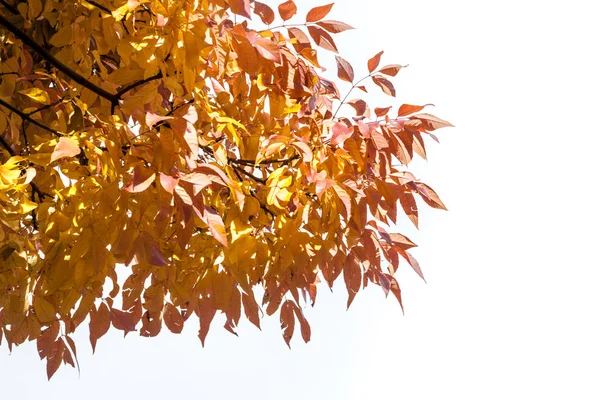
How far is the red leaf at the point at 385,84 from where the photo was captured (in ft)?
9.29

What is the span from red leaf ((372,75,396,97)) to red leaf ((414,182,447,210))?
15.5 inches

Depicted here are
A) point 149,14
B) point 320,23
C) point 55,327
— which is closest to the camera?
point 149,14

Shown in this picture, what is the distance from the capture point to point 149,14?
98.3 inches

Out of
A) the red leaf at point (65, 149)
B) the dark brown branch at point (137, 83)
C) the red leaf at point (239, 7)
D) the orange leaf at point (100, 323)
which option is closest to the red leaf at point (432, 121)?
the red leaf at point (239, 7)

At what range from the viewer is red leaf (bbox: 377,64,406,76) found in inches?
110

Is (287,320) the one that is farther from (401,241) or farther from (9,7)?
(9,7)

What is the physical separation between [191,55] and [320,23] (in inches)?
26.9

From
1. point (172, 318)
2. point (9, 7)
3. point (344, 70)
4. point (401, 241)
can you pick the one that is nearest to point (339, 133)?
point (344, 70)

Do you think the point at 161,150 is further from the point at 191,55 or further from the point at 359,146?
the point at 359,146

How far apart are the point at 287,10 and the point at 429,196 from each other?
0.82 m

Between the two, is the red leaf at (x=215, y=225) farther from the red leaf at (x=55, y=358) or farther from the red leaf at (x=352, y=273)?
the red leaf at (x=55, y=358)

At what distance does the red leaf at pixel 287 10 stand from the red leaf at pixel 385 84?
45 cm

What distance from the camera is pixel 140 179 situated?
202cm

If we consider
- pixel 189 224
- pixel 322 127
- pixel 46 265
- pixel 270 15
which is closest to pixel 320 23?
pixel 270 15
